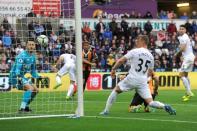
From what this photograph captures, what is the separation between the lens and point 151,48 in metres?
38.4

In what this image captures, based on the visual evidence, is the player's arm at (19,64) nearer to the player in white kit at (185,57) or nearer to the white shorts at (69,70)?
the player in white kit at (185,57)

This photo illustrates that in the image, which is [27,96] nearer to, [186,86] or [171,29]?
[186,86]

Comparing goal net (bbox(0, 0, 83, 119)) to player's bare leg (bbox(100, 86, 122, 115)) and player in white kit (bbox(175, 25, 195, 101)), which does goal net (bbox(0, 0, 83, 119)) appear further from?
player in white kit (bbox(175, 25, 195, 101))

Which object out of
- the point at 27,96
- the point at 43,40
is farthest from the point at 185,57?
the point at 27,96

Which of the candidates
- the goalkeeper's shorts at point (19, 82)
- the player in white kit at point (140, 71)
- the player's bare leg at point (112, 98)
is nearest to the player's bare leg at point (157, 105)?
the player in white kit at point (140, 71)

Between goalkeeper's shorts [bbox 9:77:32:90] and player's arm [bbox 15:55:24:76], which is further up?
player's arm [bbox 15:55:24:76]

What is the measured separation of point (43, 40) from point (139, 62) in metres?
3.63

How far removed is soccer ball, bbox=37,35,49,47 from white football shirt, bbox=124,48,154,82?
3.31 metres

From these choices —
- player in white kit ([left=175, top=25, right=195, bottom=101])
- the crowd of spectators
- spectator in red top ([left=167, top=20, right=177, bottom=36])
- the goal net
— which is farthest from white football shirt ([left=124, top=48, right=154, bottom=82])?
spectator in red top ([left=167, top=20, right=177, bottom=36])

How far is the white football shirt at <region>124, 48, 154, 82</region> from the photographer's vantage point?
49.3 ft

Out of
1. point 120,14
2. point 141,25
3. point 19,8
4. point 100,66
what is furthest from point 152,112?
point 120,14

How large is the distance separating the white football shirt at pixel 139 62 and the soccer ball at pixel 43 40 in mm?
3310

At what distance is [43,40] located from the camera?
57.6ft

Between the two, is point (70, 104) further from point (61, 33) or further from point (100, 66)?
point (100, 66)
